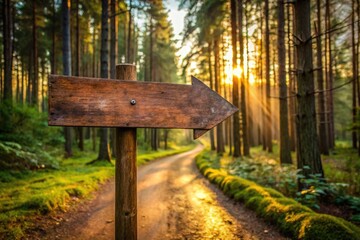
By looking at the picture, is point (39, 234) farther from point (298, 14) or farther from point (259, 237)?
point (298, 14)

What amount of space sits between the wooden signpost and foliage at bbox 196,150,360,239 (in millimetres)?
2863

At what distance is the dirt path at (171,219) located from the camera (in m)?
4.65

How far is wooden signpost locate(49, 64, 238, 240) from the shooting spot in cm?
219

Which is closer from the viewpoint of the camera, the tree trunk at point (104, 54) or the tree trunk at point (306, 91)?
the tree trunk at point (306, 91)

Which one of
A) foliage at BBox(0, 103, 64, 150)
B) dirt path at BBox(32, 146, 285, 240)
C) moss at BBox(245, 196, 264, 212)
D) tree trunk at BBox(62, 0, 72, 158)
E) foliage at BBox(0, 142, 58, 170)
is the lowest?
dirt path at BBox(32, 146, 285, 240)

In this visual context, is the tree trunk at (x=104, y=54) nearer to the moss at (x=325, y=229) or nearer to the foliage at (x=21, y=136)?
the foliage at (x=21, y=136)

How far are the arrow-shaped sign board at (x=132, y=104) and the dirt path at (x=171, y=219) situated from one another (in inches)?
123

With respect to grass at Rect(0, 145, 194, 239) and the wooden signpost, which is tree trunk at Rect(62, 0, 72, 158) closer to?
grass at Rect(0, 145, 194, 239)

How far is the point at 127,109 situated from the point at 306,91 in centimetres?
535

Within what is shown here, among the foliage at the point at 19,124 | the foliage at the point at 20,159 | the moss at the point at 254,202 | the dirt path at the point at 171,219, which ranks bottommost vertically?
the dirt path at the point at 171,219

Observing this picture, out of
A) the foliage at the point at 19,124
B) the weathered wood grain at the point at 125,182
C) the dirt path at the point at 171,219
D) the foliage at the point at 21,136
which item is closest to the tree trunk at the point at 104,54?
the foliage at the point at 21,136

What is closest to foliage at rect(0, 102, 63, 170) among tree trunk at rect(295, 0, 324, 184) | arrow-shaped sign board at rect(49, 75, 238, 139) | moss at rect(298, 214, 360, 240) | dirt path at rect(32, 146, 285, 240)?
dirt path at rect(32, 146, 285, 240)

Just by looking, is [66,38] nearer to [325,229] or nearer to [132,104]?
[132,104]

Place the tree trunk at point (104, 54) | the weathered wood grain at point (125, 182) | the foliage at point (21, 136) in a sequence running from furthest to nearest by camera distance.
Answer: the tree trunk at point (104, 54) < the foliage at point (21, 136) < the weathered wood grain at point (125, 182)
